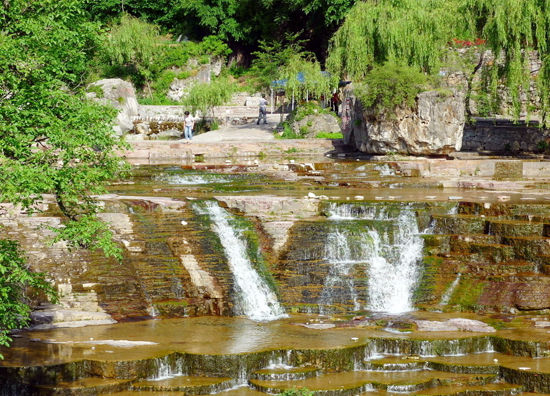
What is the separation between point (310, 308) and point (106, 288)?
14.3 ft

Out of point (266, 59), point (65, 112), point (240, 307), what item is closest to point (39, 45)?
point (65, 112)

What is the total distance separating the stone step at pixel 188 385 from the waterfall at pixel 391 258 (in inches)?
208

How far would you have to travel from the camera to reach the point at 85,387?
1390 centimetres

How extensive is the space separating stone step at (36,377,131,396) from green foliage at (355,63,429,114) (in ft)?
62.0

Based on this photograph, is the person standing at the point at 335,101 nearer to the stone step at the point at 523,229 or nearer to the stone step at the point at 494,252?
the stone step at the point at 523,229

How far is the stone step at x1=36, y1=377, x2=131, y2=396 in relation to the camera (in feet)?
45.3

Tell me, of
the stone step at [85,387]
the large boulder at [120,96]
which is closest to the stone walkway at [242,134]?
the large boulder at [120,96]

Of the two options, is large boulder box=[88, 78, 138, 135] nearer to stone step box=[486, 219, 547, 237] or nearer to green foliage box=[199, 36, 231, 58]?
green foliage box=[199, 36, 231, 58]

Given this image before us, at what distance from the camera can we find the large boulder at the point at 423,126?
101 feet

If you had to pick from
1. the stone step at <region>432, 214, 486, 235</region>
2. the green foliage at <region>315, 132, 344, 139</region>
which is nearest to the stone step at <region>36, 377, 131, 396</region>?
the stone step at <region>432, 214, 486, 235</region>

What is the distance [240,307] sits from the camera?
60.6ft

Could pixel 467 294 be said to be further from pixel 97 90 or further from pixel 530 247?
pixel 97 90

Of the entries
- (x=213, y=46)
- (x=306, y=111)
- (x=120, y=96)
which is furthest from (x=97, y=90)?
(x=213, y=46)

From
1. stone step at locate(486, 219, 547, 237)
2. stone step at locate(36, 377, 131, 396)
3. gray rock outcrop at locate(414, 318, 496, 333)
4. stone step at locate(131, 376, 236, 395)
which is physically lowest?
stone step at locate(131, 376, 236, 395)
